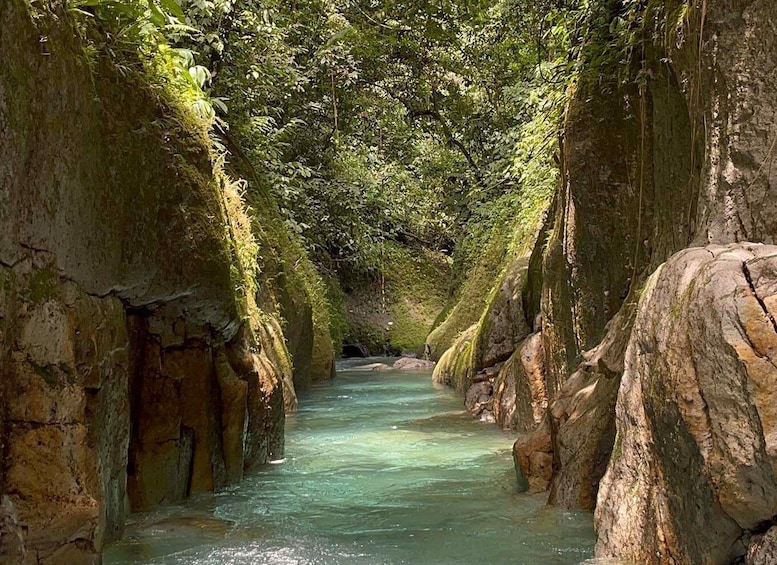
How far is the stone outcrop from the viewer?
3342 mm

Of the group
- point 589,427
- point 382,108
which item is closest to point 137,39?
point 589,427

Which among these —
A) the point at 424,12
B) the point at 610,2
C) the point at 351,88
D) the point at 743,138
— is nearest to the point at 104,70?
the point at 424,12

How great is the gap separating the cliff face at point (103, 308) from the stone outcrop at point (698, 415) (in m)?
2.89

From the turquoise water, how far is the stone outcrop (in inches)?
27.6

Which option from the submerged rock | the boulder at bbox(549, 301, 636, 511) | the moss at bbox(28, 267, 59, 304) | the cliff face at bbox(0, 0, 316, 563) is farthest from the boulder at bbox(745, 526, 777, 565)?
the submerged rock

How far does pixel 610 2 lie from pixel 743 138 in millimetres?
Answer: 2914

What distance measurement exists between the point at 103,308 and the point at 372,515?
248 centimetres

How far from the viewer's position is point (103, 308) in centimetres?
495

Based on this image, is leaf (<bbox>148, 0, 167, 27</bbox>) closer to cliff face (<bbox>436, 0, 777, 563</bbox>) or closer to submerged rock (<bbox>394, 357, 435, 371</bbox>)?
cliff face (<bbox>436, 0, 777, 563</bbox>)

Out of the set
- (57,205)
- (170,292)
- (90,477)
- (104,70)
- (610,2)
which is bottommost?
(90,477)

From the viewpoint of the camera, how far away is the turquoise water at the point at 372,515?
4.87 m

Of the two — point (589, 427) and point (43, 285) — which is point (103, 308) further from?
point (589, 427)

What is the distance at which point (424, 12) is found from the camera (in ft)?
Answer: 24.5

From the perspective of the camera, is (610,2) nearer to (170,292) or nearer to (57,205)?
(170,292)
